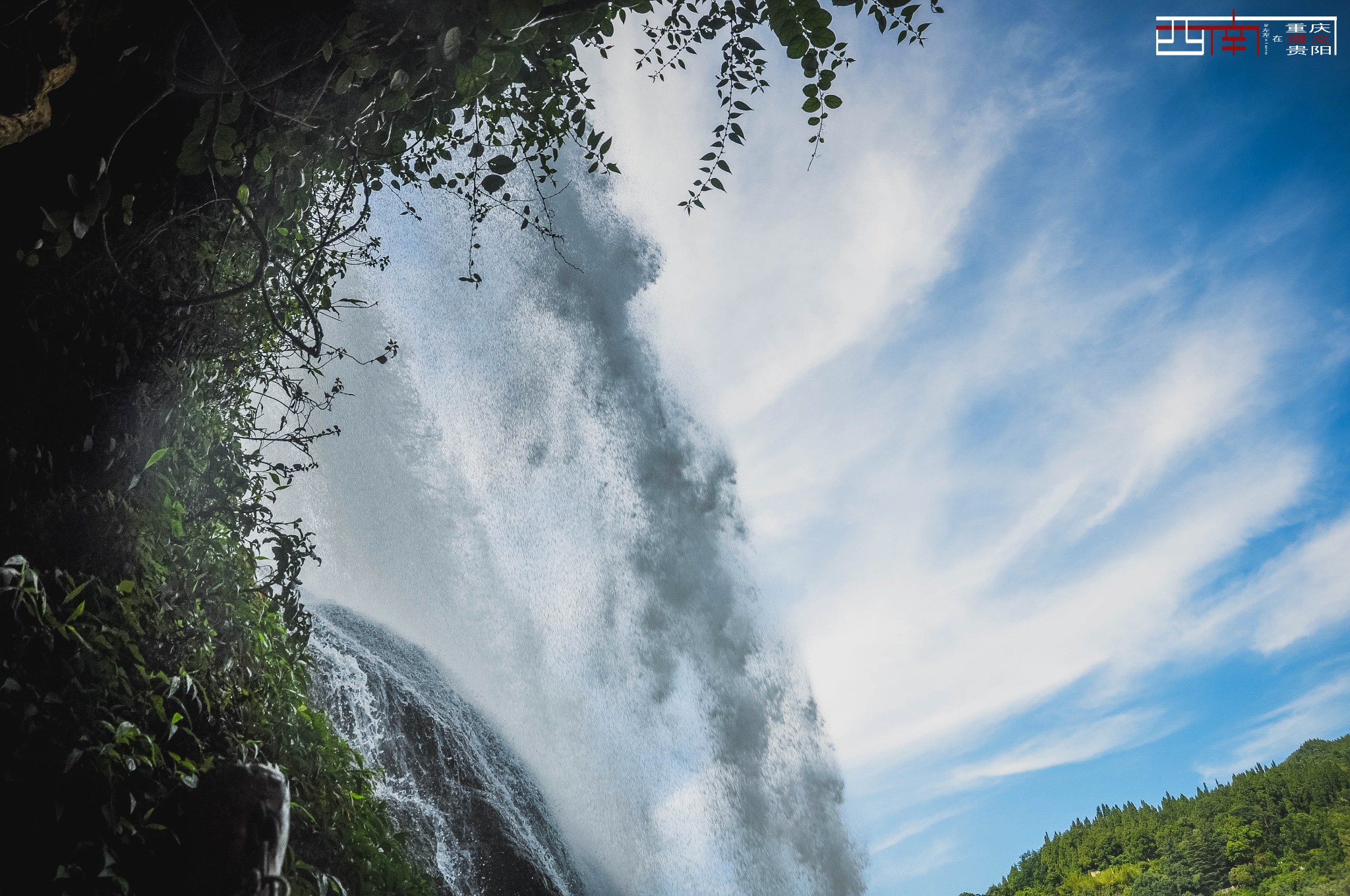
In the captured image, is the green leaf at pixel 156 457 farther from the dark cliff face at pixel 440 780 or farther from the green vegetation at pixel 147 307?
the dark cliff face at pixel 440 780

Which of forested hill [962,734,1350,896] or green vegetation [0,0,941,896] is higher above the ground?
green vegetation [0,0,941,896]

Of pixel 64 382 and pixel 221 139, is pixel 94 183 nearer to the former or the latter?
pixel 221 139

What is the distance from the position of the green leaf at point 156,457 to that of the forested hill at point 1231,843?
39.3 metres

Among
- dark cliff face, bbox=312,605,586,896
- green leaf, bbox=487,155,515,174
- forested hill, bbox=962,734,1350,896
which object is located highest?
green leaf, bbox=487,155,515,174

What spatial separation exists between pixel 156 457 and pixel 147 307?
0.44 metres

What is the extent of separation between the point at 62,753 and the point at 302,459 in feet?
41.7

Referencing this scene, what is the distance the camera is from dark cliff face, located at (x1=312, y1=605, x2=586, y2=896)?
620 cm

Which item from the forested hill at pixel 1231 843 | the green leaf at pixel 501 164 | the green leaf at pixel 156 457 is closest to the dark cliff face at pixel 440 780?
the green leaf at pixel 156 457

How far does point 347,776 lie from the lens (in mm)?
3137

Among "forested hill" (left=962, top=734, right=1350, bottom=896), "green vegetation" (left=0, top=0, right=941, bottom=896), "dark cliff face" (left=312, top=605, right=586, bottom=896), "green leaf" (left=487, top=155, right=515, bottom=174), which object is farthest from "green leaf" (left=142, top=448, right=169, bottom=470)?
"forested hill" (left=962, top=734, right=1350, bottom=896)

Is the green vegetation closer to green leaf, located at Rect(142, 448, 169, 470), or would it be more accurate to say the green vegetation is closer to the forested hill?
green leaf, located at Rect(142, 448, 169, 470)

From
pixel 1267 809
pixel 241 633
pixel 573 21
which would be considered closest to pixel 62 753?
pixel 241 633

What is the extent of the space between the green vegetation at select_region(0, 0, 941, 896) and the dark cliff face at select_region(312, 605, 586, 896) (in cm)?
424

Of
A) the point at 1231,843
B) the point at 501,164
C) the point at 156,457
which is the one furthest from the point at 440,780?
the point at 1231,843
